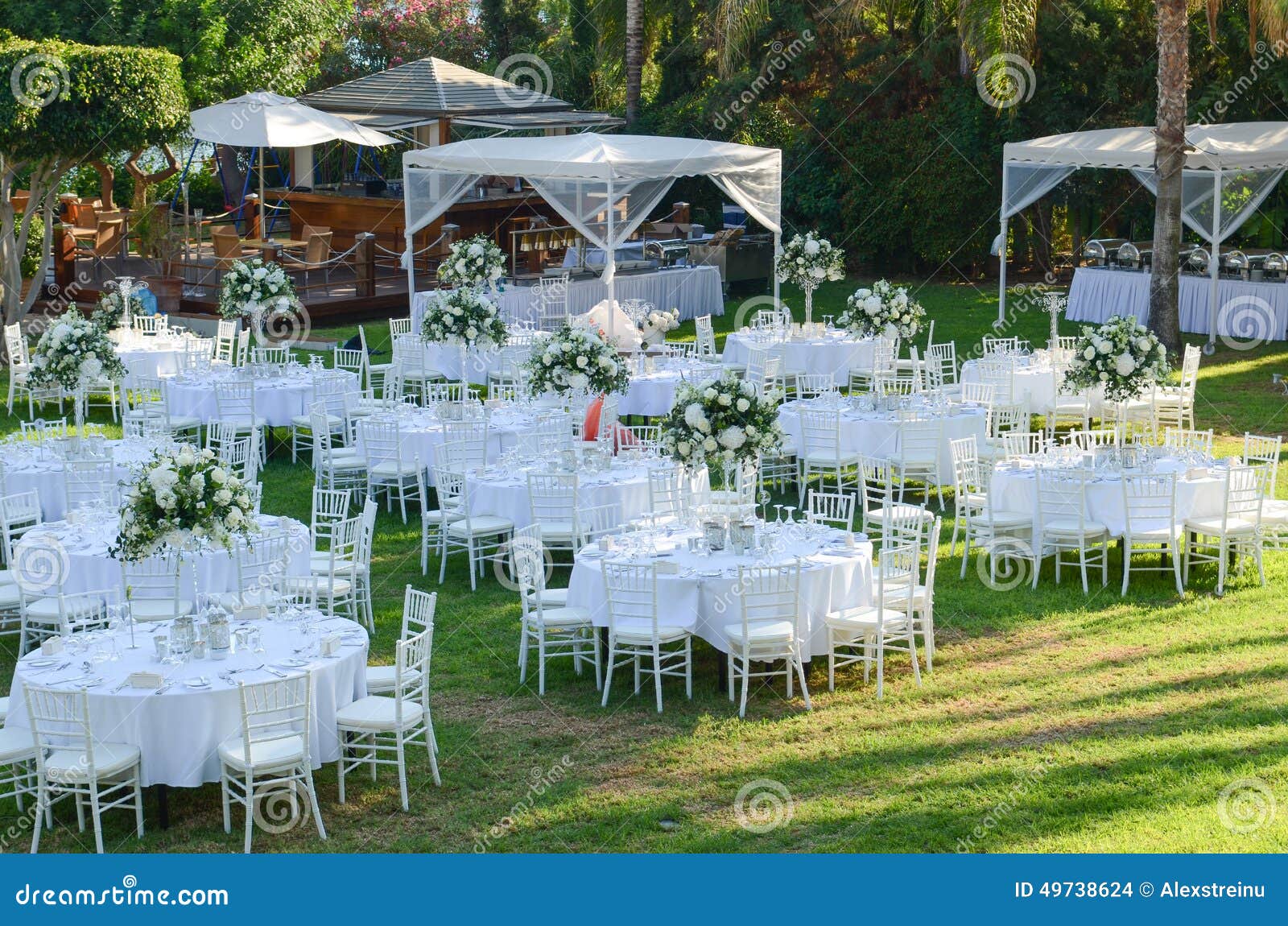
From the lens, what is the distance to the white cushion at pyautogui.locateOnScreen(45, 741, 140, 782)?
748 centimetres

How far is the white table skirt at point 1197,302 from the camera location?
21109 millimetres

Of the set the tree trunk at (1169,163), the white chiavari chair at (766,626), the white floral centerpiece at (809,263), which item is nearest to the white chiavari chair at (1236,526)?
the white chiavari chair at (766,626)

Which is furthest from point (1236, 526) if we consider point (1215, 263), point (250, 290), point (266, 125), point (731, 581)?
point (266, 125)

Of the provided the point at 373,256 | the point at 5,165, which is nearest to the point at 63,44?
the point at 5,165

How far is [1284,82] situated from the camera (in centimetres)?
2428

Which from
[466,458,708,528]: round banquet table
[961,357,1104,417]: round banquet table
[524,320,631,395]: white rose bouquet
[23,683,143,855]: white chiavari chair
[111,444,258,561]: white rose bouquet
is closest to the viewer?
[23,683,143,855]: white chiavari chair

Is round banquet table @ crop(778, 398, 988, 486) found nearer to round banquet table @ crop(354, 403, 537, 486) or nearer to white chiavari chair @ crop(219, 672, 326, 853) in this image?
round banquet table @ crop(354, 403, 537, 486)

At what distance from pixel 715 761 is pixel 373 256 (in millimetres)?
16120

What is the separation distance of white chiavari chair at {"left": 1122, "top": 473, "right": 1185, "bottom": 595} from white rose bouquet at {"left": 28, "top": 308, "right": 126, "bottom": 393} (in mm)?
8142

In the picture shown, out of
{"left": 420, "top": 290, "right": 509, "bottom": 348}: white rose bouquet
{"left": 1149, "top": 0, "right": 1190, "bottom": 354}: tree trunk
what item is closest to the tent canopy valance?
{"left": 420, "top": 290, "right": 509, "bottom": 348}: white rose bouquet

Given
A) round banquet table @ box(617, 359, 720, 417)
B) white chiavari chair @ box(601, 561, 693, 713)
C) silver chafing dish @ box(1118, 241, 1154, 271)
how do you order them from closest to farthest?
white chiavari chair @ box(601, 561, 693, 713) → round banquet table @ box(617, 359, 720, 417) → silver chafing dish @ box(1118, 241, 1154, 271)

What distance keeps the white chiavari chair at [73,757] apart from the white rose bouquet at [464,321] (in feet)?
26.2

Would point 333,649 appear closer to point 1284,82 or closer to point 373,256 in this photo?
point 373,256

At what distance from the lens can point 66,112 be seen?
18594 millimetres
